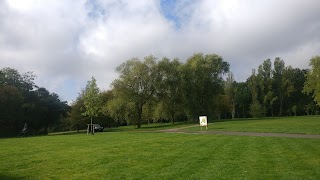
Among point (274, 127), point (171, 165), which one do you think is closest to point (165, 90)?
point (274, 127)

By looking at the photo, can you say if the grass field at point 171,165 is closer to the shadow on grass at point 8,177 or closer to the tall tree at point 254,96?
the shadow on grass at point 8,177

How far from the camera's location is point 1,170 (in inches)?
511

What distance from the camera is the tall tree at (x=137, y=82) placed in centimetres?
6619

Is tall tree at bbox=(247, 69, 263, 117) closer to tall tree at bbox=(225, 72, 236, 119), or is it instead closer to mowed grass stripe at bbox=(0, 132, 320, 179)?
tall tree at bbox=(225, 72, 236, 119)

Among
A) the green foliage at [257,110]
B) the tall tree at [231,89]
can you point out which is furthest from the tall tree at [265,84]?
the tall tree at [231,89]

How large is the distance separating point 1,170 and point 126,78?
2113 inches

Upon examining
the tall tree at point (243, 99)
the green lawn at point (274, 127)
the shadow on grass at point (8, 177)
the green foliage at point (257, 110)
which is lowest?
the shadow on grass at point (8, 177)

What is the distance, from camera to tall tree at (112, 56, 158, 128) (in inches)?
2606

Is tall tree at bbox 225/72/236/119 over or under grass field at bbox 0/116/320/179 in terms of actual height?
over

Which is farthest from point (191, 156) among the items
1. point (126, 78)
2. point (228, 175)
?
point (126, 78)

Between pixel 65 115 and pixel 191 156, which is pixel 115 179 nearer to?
pixel 191 156

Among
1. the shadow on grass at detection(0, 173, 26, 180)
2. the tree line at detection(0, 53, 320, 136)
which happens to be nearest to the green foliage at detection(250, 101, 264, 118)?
the tree line at detection(0, 53, 320, 136)

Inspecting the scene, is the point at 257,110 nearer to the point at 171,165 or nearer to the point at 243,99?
the point at 243,99

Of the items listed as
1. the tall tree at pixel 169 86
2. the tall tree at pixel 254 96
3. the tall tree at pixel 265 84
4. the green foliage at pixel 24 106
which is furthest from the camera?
the tall tree at pixel 265 84
